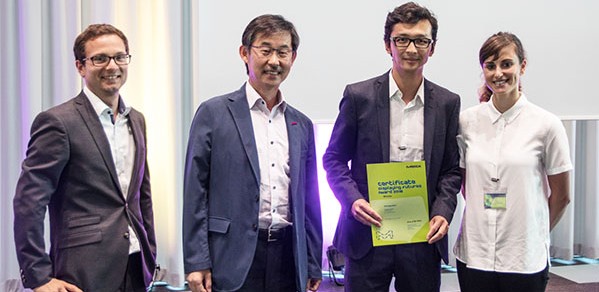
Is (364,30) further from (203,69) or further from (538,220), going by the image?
(538,220)

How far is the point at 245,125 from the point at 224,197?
27 cm

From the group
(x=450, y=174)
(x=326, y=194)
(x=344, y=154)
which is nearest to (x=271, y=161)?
(x=344, y=154)

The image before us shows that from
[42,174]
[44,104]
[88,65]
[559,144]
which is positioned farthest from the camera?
[44,104]

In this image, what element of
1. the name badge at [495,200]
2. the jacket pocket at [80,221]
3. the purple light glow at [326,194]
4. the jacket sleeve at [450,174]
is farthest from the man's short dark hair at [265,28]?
the purple light glow at [326,194]

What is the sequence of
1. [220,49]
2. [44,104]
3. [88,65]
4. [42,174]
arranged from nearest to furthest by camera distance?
[42,174], [88,65], [220,49], [44,104]

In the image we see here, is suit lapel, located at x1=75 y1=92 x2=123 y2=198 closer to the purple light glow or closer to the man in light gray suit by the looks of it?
the man in light gray suit

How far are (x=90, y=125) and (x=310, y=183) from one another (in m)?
0.83

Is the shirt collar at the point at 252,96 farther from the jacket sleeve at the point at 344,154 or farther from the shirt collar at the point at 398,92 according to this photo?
the shirt collar at the point at 398,92

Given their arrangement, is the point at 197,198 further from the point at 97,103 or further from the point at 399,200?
the point at 399,200

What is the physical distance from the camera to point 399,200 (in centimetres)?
204

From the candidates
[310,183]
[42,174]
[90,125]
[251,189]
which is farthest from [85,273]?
[310,183]

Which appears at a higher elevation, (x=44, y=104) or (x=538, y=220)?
(x=44, y=104)

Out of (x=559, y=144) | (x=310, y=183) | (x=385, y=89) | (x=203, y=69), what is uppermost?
(x=203, y=69)

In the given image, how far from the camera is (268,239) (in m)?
1.94
